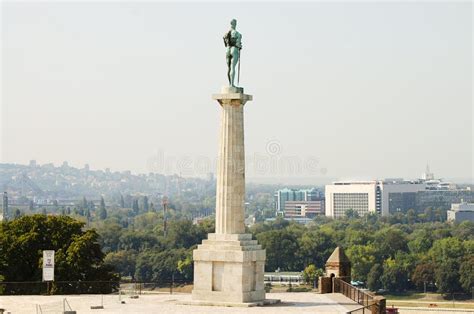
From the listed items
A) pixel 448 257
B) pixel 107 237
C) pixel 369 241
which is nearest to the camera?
pixel 448 257

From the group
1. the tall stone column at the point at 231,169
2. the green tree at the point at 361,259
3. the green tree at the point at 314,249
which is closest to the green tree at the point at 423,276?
the green tree at the point at 361,259

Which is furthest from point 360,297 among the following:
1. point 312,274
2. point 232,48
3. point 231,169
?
point 312,274

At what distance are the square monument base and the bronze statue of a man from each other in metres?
6.06

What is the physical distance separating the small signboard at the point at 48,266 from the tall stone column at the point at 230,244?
6771 mm

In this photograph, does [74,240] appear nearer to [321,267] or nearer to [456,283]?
[456,283]

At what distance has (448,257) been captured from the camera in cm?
13862

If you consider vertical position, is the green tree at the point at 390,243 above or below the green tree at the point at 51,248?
above

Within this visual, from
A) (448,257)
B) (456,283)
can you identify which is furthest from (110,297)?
(448,257)

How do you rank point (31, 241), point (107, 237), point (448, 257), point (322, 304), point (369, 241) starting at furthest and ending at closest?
point (107, 237), point (369, 241), point (448, 257), point (31, 241), point (322, 304)

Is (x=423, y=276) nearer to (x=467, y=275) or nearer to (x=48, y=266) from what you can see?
(x=467, y=275)

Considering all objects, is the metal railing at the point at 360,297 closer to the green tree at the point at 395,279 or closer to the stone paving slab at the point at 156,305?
the stone paving slab at the point at 156,305

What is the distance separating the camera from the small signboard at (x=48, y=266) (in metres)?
48.1

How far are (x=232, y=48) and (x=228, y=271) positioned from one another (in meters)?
8.38

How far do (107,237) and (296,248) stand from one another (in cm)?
3110
